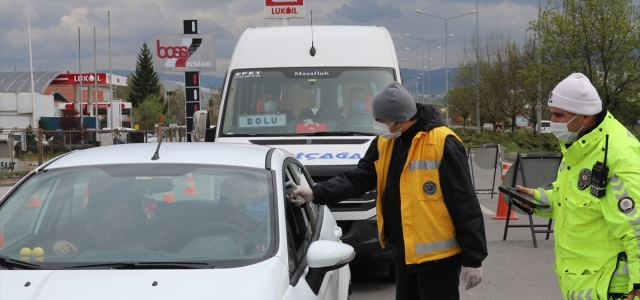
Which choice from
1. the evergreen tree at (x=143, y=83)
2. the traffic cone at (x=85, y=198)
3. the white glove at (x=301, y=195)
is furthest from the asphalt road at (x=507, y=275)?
the evergreen tree at (x=143, y=83)

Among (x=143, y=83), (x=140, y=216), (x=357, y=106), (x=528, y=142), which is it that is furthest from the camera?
(x=143, y=83)

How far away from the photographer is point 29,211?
14.3ft

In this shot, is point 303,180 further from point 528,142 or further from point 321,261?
point 528,142

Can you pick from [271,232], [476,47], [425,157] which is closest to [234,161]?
[271,232]

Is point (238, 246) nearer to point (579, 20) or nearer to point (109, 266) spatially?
point (109, 266)

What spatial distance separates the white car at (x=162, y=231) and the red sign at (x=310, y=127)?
395 cm

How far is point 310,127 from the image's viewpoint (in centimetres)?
888

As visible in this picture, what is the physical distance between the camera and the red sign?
29.0 ft

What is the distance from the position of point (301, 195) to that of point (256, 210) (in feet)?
1.64

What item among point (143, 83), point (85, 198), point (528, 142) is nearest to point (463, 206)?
point (85, 198)

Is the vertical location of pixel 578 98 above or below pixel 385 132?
above

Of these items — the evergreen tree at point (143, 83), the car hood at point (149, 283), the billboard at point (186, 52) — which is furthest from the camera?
the evergreen tree at point (143, 83)

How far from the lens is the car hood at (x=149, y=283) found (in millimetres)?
3379

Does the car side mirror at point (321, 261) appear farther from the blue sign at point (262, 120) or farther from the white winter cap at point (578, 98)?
the blue sign at point (262, 120)
